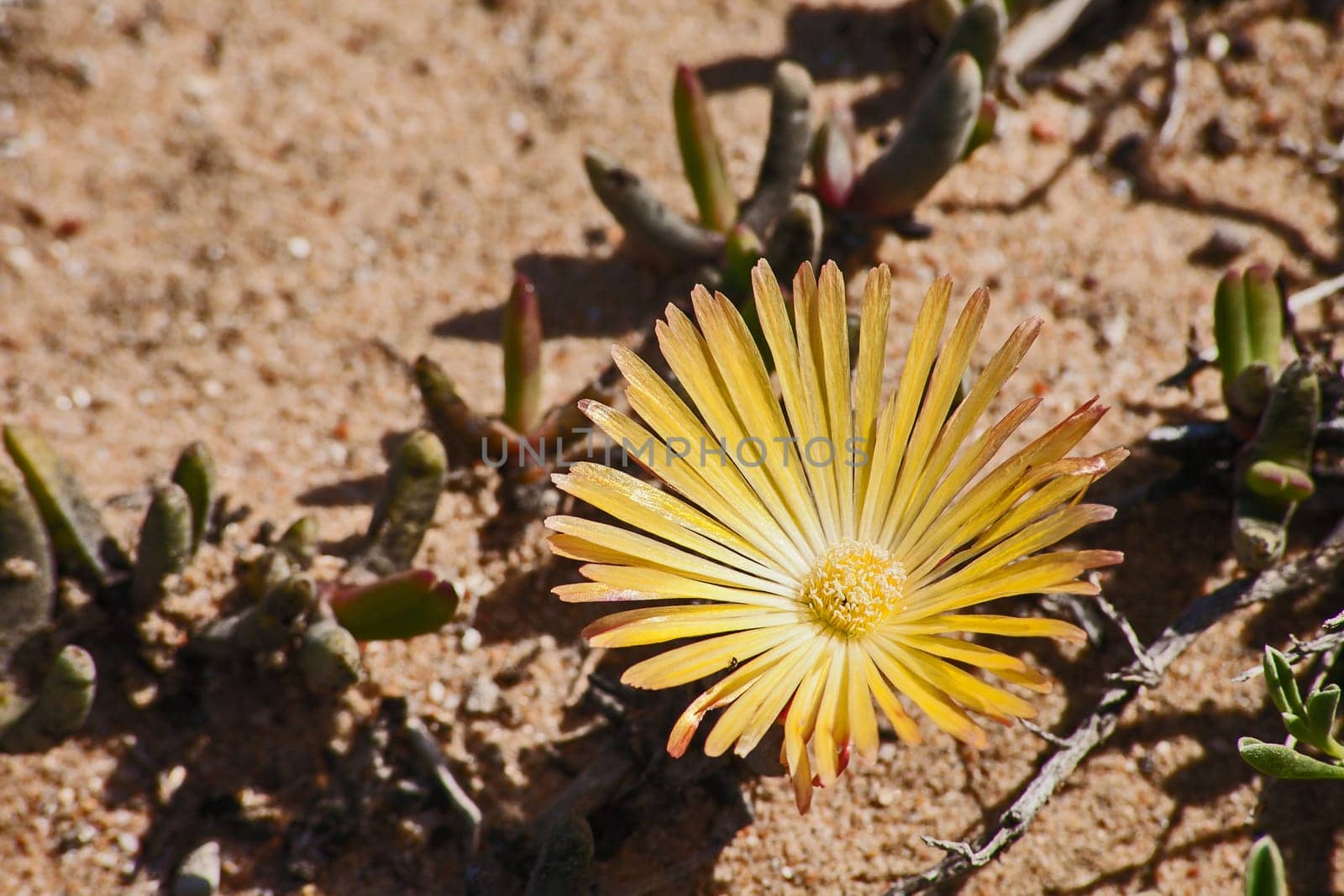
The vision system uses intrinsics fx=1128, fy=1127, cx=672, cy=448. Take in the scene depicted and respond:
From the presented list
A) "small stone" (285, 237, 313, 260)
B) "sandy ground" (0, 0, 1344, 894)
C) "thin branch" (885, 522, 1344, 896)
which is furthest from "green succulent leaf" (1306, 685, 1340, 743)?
"small stone" (285, 237, 313, 260)

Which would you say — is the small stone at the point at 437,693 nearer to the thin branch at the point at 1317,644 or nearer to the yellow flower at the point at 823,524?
A: the yellow flower at the point at 823,524

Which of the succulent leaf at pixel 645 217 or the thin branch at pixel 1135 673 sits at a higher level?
the succulent leaf at pixel 645 217

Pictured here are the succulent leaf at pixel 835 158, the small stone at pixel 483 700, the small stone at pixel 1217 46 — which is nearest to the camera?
the small stone at pixel 483 700

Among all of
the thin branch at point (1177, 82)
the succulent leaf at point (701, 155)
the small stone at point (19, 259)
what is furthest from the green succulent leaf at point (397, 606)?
the thin branch at point (1177, 82)

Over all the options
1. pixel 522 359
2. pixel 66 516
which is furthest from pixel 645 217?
pixel 66 516

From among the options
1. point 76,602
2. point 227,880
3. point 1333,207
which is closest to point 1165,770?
point 1333,207

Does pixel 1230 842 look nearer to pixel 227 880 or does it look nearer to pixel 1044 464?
pixel 1044 464

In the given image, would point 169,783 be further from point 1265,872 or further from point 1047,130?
point 1047,130

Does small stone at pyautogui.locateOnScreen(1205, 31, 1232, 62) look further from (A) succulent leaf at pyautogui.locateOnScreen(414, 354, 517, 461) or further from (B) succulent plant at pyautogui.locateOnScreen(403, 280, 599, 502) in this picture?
(A) succulent leaf at pyautogui.locateOnScreen(414, 354, 517, 461)
